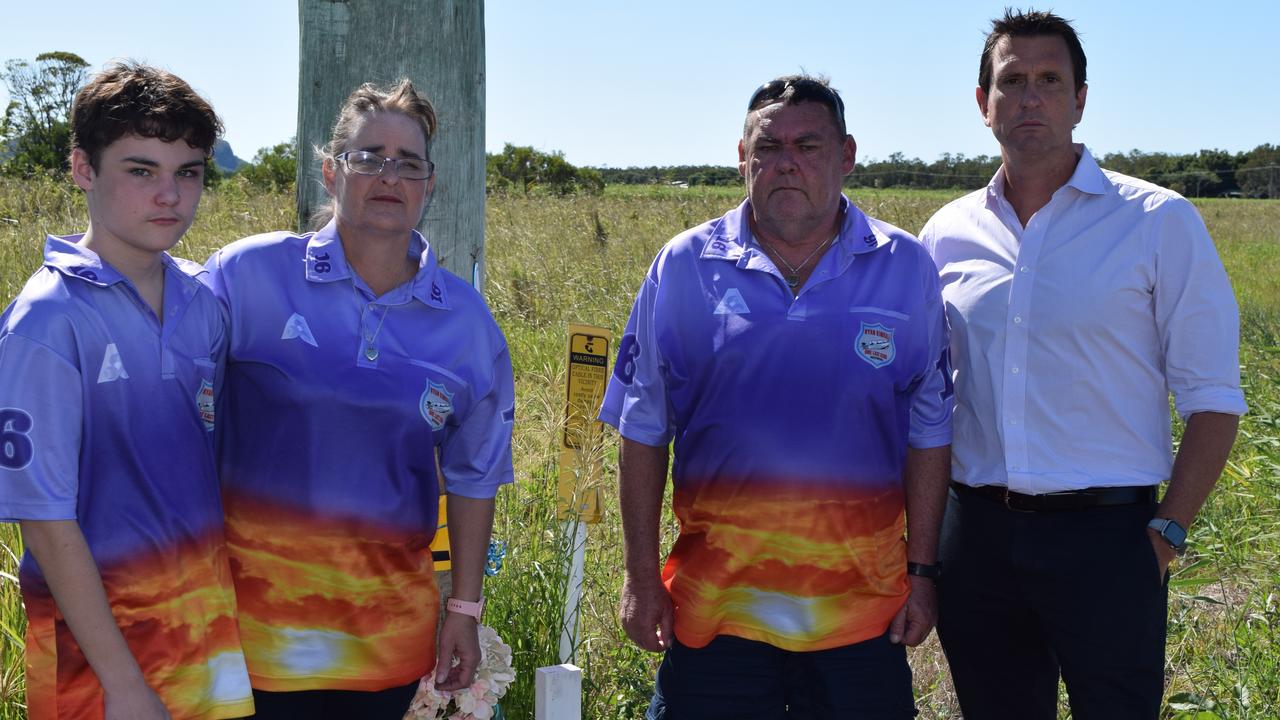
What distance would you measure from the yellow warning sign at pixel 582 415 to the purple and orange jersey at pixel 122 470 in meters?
1.16

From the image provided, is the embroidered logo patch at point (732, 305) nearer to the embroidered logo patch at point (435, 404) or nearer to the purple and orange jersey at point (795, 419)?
the purple and orange jersey at point (795, 419)

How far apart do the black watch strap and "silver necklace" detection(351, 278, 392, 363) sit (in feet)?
4.71

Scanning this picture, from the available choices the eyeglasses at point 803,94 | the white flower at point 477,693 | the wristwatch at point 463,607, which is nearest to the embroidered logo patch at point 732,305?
the eyeglasses at point 803,94

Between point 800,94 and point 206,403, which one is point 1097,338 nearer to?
point 800,94

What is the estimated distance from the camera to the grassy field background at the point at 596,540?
11.5ft

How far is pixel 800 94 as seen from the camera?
266 cm

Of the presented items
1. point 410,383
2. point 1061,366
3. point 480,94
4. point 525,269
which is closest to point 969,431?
point 1061,366

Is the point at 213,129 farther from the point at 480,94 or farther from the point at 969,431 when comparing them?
the point at 969,431

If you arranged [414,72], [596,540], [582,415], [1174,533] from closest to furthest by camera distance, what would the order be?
[1174,533] < [414,72] < [582,415] < [596,540]

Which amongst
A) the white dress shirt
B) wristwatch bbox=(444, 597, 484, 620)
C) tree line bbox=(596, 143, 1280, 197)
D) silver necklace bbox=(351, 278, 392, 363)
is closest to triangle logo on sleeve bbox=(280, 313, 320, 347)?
silver necklace bbox=(351, 278, 392, 363)

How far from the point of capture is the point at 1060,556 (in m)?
2.72

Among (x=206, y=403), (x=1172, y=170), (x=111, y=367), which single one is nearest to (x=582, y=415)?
(x=206, y=403)

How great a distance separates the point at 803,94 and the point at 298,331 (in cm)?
134

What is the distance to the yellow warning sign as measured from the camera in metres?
3.12
